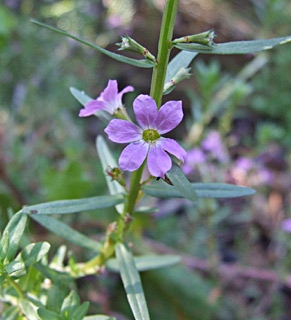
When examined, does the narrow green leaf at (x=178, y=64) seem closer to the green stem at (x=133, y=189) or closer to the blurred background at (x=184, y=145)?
the green stem at (x=133, y=189)

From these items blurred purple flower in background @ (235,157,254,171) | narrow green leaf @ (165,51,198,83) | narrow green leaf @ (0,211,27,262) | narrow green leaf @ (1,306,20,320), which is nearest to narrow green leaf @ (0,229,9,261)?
narrow green leaf @ (0,211,27,262)

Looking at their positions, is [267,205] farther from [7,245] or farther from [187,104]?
[7,245]

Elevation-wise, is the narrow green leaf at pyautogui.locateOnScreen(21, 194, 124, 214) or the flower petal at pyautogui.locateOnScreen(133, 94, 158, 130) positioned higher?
the flower petal at pyautogui.locateOnScreen(133, 94, 158, 130)

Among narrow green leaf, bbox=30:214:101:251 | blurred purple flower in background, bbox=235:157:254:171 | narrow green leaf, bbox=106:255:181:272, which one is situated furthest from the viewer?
blurred purple flower in background, bbox=235:157:254:171

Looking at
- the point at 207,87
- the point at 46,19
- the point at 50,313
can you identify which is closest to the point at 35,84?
the point at 46,19

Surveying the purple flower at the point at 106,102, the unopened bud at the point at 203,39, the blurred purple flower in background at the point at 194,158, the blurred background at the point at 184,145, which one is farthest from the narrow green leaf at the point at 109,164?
the blurred purple flower in background at the point at 194,158

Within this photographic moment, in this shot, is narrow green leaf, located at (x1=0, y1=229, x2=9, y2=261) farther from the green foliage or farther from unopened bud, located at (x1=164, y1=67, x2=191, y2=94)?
unopened bud, located at (x1=164, y1=67, x2=191, y2=94)
